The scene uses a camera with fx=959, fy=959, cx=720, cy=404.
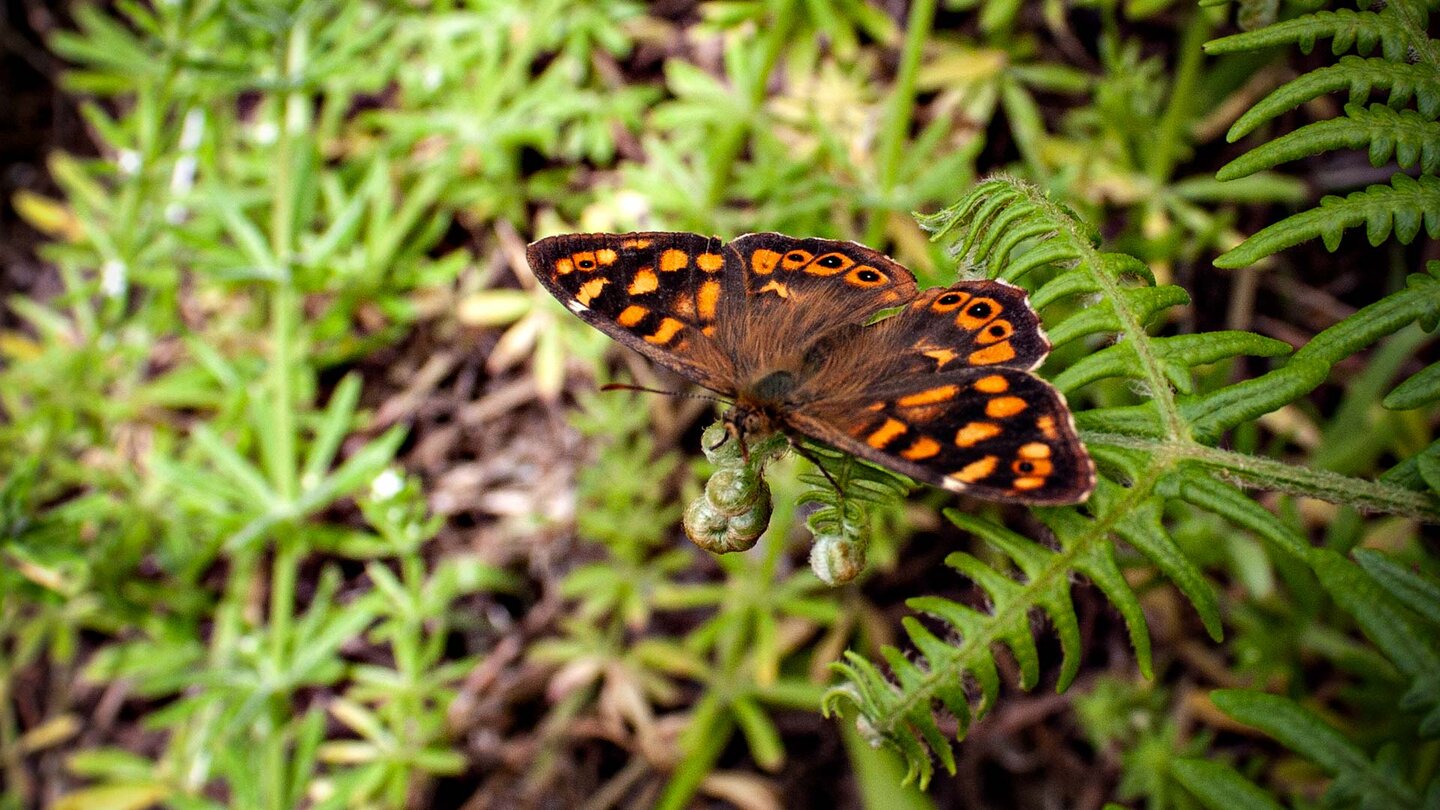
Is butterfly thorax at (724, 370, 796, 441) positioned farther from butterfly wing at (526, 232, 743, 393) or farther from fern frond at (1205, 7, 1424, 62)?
fern frond at (1205, 7, 1424, 62)

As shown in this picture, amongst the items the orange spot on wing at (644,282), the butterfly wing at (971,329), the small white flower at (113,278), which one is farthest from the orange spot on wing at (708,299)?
the small white flower at (113,278)

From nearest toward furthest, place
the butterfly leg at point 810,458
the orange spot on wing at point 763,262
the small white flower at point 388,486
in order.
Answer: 1. the butterfly leg at point 810,458
2. the orange spot on wing at point 763,262
3. the small white flower at point 388,486

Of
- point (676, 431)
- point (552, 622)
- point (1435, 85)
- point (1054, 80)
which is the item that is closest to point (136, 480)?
point (552, 622)

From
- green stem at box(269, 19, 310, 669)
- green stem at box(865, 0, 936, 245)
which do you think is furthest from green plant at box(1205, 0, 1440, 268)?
green stem at box(269, 19, 310, 669)

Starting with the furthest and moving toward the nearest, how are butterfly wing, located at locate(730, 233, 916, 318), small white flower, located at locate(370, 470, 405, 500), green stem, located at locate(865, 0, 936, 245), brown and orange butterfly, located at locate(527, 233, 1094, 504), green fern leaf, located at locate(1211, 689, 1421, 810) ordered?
small white flower, located at locate(370, 470, 405, 500)
green stem, located at locate(865, 0, 936, 245)
butterfly wing, located at locate(730, 233, 916, 318)
brown and orange butterfly, located at locate(527, 233, 1094, 504)
green fern leaf, located at locate(1211, 689, 1421, 810)

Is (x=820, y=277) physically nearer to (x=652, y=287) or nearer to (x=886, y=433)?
(x=652, y=287)

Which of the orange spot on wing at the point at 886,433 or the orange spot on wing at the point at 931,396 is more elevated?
the orange spot on wing at the point at 931,396

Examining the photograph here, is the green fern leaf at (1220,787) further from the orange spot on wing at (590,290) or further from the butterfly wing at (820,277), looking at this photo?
the orange spot on wing at (590,290)
